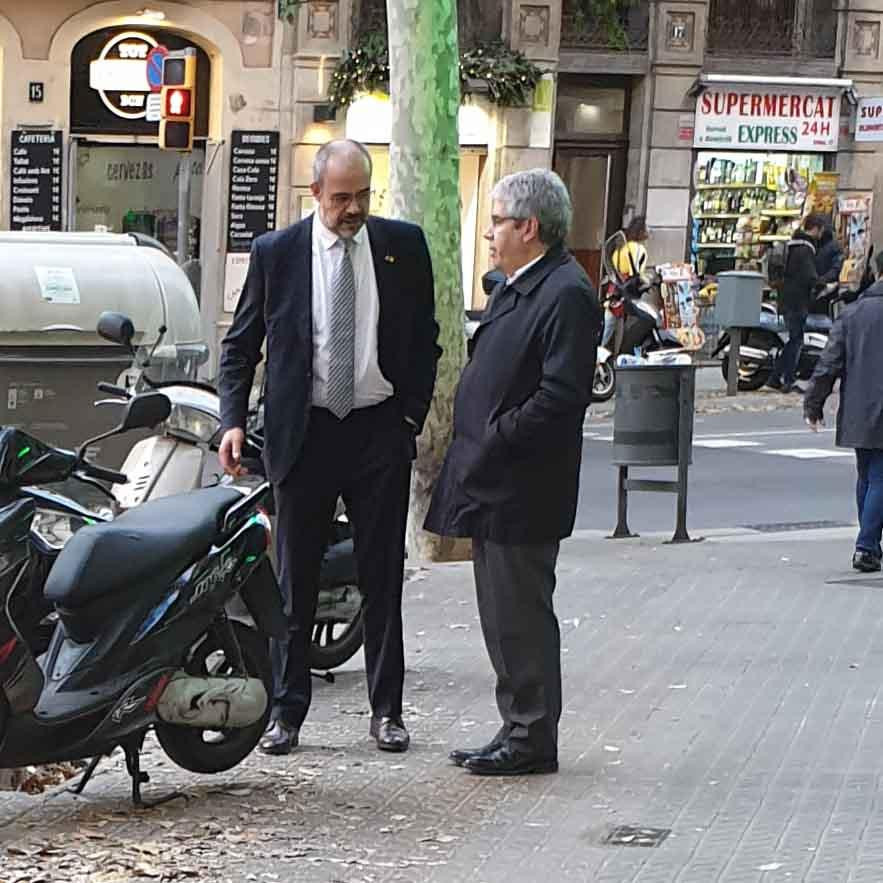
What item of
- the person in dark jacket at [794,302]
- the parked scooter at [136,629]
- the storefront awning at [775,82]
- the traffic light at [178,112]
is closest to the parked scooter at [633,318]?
the person in dark jacket at [794,302]

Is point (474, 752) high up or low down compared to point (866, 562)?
up

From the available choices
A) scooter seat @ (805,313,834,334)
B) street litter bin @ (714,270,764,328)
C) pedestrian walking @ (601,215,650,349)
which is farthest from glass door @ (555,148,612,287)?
street litter bin @ (714,270,764,328)

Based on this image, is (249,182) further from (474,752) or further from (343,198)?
(474,752)

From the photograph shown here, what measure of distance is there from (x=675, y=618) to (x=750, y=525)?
4.49 m

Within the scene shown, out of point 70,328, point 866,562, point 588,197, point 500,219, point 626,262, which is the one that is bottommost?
point 866,562

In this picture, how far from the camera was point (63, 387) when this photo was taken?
36.9 feet

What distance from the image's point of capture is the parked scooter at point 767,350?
77.3ft

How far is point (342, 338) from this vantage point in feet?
22.0

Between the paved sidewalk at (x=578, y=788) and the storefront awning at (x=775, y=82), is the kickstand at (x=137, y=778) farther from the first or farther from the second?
the storefront awning at (x=775, y=82)

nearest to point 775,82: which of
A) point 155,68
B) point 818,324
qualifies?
point 818,324

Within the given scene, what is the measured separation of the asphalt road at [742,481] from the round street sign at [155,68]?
7.00 metres

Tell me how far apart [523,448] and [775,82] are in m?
23.0

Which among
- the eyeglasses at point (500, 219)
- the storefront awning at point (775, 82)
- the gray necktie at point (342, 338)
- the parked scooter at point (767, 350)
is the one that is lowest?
the parked scooter at point (767, 350)

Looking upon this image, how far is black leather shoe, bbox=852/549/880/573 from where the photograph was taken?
1134 centimetres
